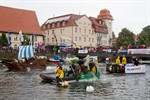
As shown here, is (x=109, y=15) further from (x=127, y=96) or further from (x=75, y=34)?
(x=127, y=96)

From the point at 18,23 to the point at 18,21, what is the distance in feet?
2.51

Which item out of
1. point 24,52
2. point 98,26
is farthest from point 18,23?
point 24,52

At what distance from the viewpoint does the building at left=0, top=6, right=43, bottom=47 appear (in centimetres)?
7831

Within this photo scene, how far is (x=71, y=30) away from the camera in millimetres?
91938

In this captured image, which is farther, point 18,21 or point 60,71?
point 18,21

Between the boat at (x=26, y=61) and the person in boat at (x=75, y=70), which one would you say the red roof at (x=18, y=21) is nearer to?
the boat at (x=26, y=61)

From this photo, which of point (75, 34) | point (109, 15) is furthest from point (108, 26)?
point (75, 34)

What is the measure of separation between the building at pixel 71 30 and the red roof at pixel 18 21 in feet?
29.5

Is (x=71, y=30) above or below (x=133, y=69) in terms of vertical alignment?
above

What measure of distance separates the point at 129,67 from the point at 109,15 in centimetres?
7733

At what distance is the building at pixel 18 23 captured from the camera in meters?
78.3

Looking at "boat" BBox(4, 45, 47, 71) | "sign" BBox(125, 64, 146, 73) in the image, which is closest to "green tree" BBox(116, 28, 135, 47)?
"boat" BBox(4, 45, 47, 71)

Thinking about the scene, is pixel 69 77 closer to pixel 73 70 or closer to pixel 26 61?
pixel 73 70

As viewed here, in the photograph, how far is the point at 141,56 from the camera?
57594mm
